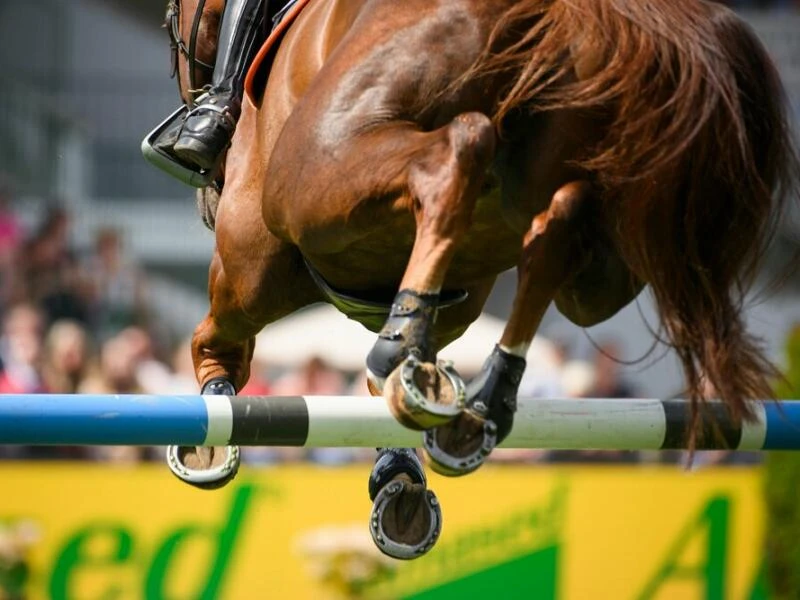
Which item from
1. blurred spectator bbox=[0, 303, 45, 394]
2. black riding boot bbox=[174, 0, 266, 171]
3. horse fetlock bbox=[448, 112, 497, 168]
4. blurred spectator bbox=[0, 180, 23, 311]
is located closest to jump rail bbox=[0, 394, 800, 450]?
horse fetlock bbox=[448, 112, 497, 168]

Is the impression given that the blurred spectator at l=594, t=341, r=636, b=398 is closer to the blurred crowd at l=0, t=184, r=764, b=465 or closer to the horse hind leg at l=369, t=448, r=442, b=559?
the blurred crowd at l=0, t=184, r=764, b=465

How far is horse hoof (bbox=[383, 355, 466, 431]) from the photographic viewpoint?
138 inches

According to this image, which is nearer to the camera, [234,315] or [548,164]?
[548,164]

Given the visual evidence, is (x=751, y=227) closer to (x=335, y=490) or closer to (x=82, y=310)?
(x=335, y=490)

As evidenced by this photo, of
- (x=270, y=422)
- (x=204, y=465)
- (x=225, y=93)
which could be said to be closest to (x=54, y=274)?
(x=204, y=465)

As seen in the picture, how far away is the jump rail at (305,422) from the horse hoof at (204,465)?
3.99ft

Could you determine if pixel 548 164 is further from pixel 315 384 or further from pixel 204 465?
pixel 315 384

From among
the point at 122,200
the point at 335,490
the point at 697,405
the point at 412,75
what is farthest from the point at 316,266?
the point at 122,200

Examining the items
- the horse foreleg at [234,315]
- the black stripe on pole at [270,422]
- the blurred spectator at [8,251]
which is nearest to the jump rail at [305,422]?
A: the black stripe on pole at [270,422]

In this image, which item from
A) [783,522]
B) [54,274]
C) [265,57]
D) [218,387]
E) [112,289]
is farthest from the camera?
[112,289]

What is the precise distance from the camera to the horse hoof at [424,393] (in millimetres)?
3502

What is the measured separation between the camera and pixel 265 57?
4719mm

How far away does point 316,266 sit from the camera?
4570 mm

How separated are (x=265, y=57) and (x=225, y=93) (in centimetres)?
30
